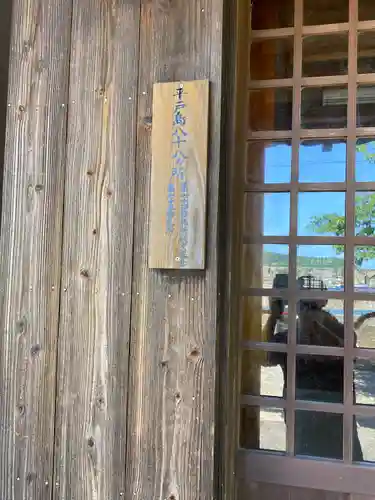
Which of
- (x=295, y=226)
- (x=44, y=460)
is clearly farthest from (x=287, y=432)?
(x=44, y=460)

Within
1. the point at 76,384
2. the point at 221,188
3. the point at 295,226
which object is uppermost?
the point at 221,188

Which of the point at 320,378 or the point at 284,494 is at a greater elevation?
the point at 320,378

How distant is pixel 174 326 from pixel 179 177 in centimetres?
68

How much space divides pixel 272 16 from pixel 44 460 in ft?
8.18

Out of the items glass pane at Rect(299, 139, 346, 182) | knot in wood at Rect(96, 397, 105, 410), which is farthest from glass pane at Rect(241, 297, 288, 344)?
knot in wood at Rect(96, 397, 105, 410)

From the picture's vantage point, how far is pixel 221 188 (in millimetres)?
2160

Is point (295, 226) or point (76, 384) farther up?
point (295, 226)

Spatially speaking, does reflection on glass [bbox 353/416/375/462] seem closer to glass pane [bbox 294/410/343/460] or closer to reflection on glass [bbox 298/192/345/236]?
glass pane [bbox 294/410/343/460]

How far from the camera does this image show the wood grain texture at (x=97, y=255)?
7.27 feet

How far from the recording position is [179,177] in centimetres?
214

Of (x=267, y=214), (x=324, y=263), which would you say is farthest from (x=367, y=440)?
(x=267, y=214)

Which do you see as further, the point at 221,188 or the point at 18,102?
the point at 18,102

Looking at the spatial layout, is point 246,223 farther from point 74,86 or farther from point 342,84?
point 74,86

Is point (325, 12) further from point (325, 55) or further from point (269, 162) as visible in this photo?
point (269, 162)
